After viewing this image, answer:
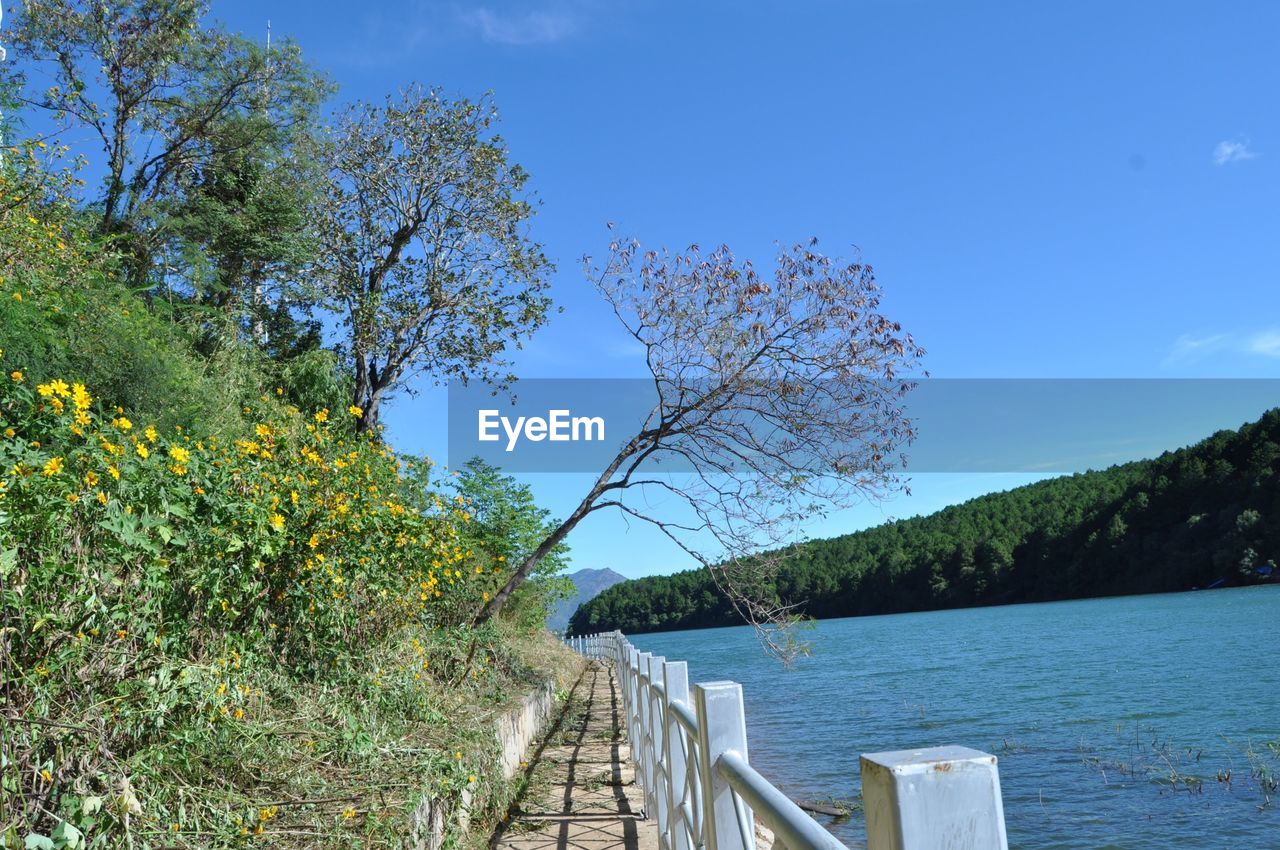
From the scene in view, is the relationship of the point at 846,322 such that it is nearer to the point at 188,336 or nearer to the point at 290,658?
the point at 290,658

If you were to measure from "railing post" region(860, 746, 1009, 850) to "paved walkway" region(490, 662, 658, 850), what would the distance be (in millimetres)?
4929

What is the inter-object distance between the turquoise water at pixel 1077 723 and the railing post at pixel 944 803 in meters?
8.00

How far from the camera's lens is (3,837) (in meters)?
2.74

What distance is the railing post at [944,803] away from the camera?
1.31 meters

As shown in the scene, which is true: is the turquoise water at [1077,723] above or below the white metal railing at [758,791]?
below

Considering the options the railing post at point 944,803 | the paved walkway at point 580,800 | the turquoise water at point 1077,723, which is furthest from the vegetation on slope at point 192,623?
the turquoise water at point 1077,723

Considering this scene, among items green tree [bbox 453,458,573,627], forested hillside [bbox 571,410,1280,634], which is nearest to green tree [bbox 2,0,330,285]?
green tree [bbox 453,458,573,627]

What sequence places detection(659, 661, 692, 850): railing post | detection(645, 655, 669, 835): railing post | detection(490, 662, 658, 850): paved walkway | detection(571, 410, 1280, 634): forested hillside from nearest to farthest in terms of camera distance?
detection(659, 661, 692, 850): railing post → detection(645, 655, 669, 835): railing post → detection(490, 662, 658, 850): paved walkway → detection(571, 410, 1280, 634): forested hillside

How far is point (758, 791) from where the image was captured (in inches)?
92.1

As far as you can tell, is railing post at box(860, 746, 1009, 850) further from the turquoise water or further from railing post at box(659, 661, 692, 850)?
the turquoise water

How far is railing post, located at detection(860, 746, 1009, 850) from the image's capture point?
1.31 meters

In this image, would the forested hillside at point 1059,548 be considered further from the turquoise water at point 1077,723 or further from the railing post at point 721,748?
the railing post at point 721,748

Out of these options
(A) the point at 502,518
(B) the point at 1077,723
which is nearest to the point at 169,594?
(A) the point at 502,518

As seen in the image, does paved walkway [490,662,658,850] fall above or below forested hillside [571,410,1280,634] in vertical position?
below
